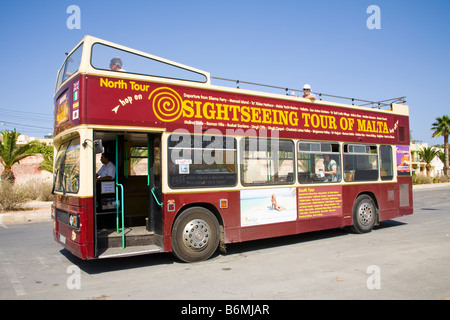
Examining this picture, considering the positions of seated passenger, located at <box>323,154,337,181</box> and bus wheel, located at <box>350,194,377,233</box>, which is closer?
seated passenger, located at <box>323,154,337,181</box>

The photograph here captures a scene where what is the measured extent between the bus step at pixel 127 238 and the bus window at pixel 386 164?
6829 millimetres

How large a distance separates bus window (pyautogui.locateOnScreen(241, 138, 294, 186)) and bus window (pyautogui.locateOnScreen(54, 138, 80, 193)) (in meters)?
3.09

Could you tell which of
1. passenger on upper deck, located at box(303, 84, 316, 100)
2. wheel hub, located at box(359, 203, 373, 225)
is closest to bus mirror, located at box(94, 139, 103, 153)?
passenger on upper deck, located at box(303, 84, 316, 100)

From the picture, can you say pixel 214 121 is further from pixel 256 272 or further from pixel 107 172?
pixel 256 272

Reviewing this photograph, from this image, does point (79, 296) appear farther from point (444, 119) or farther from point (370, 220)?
point (444, 119)

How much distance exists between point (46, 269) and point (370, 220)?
25.9ft

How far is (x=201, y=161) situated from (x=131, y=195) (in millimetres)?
2149

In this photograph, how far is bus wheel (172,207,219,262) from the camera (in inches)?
252

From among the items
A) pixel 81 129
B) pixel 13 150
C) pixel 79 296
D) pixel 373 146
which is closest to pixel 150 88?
pixel 81 129

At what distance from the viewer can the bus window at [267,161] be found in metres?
7.30

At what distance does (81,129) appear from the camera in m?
5.70

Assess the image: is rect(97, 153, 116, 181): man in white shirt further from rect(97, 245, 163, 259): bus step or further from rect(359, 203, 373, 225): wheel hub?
rect(359, 203, 373, 225): wheel hub

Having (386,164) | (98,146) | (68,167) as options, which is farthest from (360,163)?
(68,167)

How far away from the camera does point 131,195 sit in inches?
311
